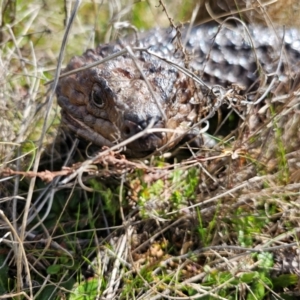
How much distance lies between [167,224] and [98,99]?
61 cm

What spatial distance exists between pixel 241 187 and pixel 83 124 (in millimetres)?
733

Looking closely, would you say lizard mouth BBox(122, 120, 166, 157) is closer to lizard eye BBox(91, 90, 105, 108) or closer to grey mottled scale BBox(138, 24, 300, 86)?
lizard eye BBox(91, 90, 105, 108)

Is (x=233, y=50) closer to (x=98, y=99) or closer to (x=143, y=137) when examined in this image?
(x=98, y=99)

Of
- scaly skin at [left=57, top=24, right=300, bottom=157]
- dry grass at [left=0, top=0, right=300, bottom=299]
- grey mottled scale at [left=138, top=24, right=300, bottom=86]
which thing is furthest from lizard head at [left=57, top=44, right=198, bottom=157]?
grey mottled scale at [left=138, top=24, right=300, bottom=86]

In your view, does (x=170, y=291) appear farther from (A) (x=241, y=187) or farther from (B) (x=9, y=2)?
(B) (x=9, y=2)

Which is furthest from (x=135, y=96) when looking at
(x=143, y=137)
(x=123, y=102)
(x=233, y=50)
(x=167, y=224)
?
(x=233, y=50)

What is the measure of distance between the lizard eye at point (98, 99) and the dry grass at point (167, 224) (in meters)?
0.26

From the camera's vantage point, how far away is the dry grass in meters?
2.39

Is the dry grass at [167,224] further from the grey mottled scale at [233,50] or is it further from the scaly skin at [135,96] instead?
the grey mottled scale at [233,50]

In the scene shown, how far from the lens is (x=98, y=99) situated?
2.63 metres

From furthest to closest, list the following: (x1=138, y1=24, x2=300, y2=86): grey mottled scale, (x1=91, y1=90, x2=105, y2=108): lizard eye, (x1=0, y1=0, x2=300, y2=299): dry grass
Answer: (x1=138, y1=24, x2=300, y2=86): grey mottled scale < (x1=91, y1=90, x2=105, y2=108): lizard eye < (x1=0, y1=0, x2=300, y2=299): dry grass

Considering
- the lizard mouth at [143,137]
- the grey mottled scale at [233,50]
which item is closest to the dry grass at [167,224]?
the lizard mouth at [143,137]

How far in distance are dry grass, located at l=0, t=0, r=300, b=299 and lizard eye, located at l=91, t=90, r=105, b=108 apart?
259 millimetres

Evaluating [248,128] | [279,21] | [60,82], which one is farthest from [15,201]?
[279,21]
